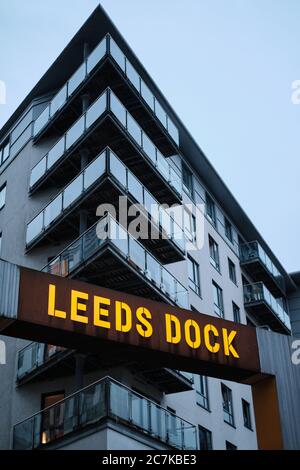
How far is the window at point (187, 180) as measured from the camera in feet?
124

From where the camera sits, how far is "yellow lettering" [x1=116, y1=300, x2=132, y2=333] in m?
14.5

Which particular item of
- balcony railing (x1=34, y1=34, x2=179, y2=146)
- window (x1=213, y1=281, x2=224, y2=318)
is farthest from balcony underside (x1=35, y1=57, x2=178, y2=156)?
window (x1=213, y1=281, x2=224, y2=318)

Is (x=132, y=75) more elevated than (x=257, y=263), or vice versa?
(x=132, y=75)

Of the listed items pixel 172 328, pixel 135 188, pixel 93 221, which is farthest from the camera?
pixel 93 221

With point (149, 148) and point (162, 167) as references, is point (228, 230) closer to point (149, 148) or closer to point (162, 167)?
point (162, 167)

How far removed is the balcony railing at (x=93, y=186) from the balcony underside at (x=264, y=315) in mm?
13778

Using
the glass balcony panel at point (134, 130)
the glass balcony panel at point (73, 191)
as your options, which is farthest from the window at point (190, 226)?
the glass balcony panel at point (73, 191)

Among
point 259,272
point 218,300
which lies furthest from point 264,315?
point 218,300

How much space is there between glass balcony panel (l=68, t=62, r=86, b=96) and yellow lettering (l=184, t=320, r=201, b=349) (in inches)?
647

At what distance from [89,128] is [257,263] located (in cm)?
1994

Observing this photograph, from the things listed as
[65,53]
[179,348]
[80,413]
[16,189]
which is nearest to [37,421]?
[80,413]

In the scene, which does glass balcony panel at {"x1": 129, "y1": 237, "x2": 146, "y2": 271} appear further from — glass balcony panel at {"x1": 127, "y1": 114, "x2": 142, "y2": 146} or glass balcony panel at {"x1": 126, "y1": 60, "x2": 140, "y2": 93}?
glass balcony panel at {"x1": 126, "y1": 60, "x2": 140, "y2": 93}

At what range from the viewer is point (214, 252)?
130 ft

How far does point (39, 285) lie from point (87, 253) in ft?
33.2
